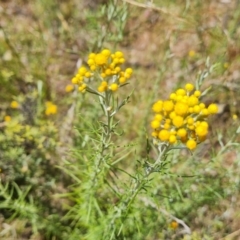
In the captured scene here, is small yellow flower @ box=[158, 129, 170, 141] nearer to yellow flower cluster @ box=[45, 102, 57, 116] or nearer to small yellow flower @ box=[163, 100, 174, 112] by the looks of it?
small yellow flower @ box=[163, 100, 174, 112]

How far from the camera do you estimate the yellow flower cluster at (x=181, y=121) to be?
1567 mm

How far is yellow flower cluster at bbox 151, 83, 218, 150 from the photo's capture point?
157 cm

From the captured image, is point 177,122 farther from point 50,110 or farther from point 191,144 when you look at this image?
point 50,110

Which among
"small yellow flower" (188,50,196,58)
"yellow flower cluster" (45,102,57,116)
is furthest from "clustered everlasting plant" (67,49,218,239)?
"small yellow flower" (188,50,196,58)

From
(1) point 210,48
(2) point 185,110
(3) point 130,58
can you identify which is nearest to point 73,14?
(3) point 130,58

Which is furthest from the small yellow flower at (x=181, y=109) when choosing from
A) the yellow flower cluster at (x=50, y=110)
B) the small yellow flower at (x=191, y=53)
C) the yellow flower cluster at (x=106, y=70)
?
the small yellow flower at (x=191, y=53)

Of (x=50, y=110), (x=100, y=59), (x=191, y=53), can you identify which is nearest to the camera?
(x=100, y=59)

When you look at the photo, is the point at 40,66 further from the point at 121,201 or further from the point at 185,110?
the point at 185,110

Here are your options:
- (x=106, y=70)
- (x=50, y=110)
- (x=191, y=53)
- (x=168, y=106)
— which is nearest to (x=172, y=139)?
(x=168, y=106)

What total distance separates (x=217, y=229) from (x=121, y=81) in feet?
5.73

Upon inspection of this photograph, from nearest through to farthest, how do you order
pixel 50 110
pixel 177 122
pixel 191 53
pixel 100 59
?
pixel 177 122 < pixel 100 59 < pixel 50 110 < pixel 191 53

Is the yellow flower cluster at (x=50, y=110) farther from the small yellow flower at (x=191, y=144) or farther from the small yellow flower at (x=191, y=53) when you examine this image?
the small yellow flower at (x=191, y=144)

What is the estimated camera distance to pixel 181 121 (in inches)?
61.6

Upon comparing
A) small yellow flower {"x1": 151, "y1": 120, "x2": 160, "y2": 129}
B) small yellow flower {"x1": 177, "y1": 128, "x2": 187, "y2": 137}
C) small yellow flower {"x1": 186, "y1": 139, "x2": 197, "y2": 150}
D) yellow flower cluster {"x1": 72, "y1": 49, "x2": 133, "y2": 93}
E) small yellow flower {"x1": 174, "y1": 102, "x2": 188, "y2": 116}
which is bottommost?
small yellow flower {"x1": 186, "y1": 139, "x2": 197, "y2": 150}
